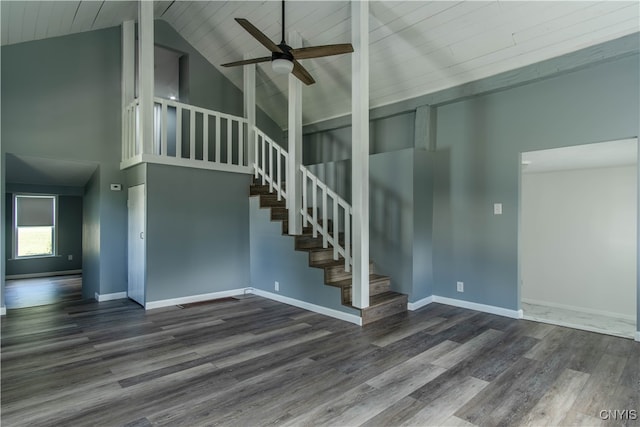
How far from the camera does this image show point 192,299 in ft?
16.5

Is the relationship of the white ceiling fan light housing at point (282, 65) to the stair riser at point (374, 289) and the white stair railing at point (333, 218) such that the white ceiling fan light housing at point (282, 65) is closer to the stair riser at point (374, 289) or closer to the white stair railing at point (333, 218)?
the white stair railing at point (333, 218)

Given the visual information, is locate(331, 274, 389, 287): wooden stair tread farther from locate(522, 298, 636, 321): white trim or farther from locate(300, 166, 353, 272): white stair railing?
locate(522, 298, 636, 321): white trim

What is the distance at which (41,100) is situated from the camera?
15.5ft

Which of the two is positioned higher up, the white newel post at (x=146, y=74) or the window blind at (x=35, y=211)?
the white newel post at (x=146, y=74)

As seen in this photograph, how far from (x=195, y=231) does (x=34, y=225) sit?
6.02 meters

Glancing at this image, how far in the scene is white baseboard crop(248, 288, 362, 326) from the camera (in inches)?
161

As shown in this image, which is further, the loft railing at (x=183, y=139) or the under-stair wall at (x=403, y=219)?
the loft railing at (x=183, y=139)

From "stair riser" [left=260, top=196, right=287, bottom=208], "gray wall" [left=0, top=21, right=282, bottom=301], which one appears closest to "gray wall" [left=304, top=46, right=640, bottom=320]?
"stair riser" [left=260, top=196, right=287, bottom=208]

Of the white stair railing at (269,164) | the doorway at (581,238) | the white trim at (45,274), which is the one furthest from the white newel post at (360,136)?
the white trim at (45,274)

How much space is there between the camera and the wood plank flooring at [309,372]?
7.22ft

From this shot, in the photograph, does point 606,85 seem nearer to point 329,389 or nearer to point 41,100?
point 329,389

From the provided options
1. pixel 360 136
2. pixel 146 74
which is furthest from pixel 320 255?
pixel 146 74

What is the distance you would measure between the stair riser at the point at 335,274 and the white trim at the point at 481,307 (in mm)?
1468

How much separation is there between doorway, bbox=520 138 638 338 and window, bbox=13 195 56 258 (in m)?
10.4
